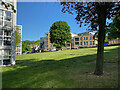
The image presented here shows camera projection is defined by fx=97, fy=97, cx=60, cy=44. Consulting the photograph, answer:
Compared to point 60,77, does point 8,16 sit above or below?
above

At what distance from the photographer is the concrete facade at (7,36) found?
11102 mm

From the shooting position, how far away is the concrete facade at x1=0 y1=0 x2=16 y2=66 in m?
11.1

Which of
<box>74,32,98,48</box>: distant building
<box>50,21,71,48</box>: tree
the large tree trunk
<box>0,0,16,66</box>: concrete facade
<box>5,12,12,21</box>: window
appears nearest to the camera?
the large tree trunk

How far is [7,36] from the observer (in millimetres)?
11406

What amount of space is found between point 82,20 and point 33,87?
18.4 feet

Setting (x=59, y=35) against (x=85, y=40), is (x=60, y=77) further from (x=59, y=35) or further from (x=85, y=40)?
(x=85, y=40)

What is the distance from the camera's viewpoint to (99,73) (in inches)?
239

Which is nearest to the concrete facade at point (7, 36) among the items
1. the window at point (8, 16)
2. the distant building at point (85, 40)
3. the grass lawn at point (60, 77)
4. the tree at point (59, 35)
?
the window at point (8, 16)

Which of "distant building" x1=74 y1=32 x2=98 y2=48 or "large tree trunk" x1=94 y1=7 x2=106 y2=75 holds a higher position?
"distant building" x1=74 y1=32 x2=98 y2=48

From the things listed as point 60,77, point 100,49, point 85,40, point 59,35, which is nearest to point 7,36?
point 60,77

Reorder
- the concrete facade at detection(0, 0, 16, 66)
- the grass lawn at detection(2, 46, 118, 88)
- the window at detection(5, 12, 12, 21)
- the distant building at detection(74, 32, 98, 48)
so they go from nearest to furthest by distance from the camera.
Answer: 1. the grass lawn at detection(2, 46, 118, 88)
2. the concrete facade at detection(0, 0, 16, 66)
3. the window at detection(5, 12, 12, 21)
4. the distant building at detection(74, 32, 98, 48)

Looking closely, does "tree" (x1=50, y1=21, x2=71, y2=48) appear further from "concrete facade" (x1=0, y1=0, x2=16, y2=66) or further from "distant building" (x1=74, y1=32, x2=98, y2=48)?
"distant building" (x1=74, y1=32, x2=98, y2=48)

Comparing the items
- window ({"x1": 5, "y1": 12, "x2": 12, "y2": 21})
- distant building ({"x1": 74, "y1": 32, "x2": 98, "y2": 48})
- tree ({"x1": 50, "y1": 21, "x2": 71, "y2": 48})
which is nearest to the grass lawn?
window ({"x1": 5, "y1": 12, "x2": 12, "y2": 21})

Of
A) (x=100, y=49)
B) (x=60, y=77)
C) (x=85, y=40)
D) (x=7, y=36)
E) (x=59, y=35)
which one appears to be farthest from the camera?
(x=85, y=40)
